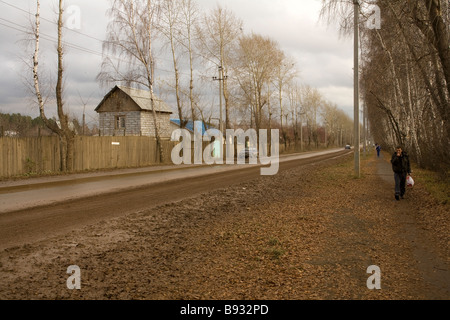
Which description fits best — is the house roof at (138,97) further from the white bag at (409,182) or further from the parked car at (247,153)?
the white bag at (409,182)

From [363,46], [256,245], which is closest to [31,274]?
[256,245]

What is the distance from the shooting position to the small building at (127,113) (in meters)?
42.1

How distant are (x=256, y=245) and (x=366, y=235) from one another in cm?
243

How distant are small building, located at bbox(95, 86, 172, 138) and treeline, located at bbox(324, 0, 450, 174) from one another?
24496 mm

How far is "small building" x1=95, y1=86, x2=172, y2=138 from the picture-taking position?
138ft

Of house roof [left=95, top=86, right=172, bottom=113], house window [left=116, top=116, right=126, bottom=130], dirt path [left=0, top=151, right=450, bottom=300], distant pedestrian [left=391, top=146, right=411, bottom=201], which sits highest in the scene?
house roof [left=95, top=86, right=172, bottom=113]

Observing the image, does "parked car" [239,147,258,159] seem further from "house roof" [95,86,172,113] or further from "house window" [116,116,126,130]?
"house window" [116,116,126,130]

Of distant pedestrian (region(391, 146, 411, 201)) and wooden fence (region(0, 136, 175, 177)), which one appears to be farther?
wooden fence (region(0, 136, 175, 177))

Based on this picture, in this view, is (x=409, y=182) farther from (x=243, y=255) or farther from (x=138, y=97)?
(x=138, y=97)

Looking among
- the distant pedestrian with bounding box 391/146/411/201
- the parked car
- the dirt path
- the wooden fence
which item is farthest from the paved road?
the parked car

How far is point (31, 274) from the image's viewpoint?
191 inches
